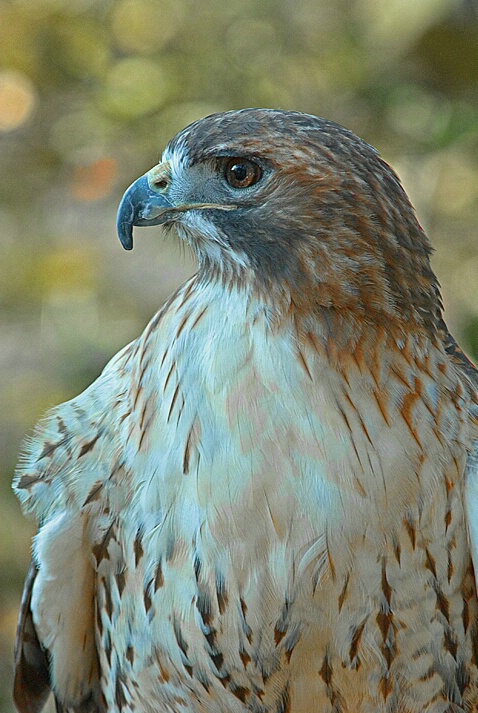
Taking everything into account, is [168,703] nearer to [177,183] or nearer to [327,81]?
[177,183]

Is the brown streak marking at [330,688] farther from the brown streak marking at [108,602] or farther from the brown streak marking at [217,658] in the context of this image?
the brown streak marking at [108,602]

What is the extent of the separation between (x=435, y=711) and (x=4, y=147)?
277cm

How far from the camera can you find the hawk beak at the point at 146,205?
1804mm

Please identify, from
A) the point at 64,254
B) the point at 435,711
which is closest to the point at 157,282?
the point at 64,254

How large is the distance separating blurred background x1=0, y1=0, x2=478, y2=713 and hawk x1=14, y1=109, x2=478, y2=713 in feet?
4.74

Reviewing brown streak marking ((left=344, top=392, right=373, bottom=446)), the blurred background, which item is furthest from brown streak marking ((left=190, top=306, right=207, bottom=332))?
the blurred background

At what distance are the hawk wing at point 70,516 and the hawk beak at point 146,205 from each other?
0.34m

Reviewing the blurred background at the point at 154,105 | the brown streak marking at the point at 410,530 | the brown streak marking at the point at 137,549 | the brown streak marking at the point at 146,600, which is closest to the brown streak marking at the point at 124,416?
the brown streak marking at the point at 137,549

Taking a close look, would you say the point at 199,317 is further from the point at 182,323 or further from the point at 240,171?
the point at 240,171

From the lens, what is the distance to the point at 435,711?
6.49 feet

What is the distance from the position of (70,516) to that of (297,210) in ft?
2.64

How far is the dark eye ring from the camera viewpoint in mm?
1709

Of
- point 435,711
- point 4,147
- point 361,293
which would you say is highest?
point 4,147

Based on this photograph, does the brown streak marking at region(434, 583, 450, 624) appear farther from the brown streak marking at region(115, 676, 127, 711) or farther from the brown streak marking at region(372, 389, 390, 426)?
the brown streak marking at region(115, 676, 127, 711)
